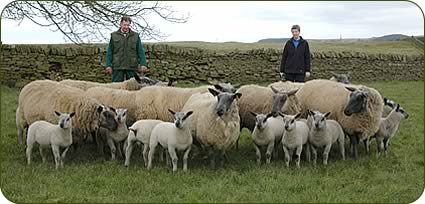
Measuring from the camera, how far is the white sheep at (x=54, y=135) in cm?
871

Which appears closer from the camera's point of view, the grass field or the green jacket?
the grass field

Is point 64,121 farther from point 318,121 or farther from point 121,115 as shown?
point 318,121

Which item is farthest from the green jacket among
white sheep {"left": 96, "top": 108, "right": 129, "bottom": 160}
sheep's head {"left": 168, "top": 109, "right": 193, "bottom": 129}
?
sheep's head {"left": 168, "top": 109, "right": 193, "bottom": 129}

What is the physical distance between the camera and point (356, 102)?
379 inches

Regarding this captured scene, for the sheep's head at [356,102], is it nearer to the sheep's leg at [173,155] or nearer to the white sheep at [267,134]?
the white sheep at [267,134]

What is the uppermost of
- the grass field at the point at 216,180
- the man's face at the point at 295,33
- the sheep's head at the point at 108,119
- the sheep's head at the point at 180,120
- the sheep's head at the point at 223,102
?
the man's face at the point at 295,33

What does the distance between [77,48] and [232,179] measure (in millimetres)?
11479

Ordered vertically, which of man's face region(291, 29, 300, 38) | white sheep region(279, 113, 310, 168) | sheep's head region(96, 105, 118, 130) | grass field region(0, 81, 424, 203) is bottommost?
grass field region(0, 81, 424, 203)

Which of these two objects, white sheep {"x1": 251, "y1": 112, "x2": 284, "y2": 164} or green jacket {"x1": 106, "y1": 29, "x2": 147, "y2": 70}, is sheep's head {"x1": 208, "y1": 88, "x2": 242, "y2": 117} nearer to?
white sheep {"x1": 251, "y1": 112, "x2": 284, "y2": 164}

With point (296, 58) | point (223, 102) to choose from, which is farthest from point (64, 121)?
point (296, 58)

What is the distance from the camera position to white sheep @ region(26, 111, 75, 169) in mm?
8711

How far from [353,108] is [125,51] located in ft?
15.4

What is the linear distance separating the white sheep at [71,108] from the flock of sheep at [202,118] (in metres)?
0.02

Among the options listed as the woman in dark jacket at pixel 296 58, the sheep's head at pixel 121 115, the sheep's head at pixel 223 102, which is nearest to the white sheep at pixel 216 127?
the sheep's head at pixel 223 102
